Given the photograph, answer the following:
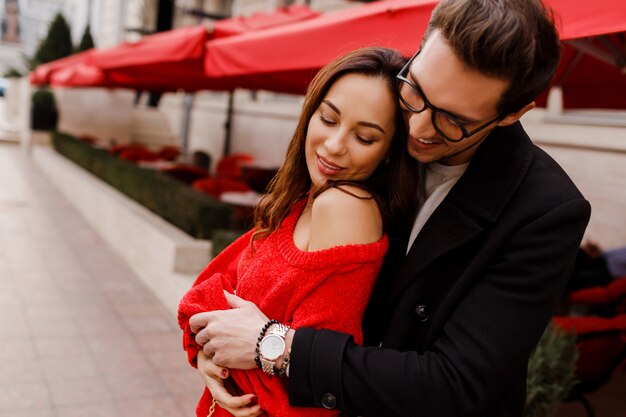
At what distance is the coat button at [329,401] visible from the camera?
1334 mm

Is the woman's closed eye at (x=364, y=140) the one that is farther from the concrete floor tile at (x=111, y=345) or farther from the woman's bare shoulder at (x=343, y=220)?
the concrete floor tile at (x=111, y=345)

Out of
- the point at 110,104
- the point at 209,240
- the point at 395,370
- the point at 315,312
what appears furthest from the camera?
the point at 110,104

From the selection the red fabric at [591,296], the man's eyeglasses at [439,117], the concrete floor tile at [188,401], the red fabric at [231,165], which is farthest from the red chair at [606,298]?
the red fabric at [231,165]

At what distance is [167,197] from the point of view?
7238 mm

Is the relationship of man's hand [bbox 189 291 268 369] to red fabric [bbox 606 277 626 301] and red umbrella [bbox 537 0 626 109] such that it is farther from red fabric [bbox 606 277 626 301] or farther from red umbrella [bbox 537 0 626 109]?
red fabric [bbox 606 277 626 301]

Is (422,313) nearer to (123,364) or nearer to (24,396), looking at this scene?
(24,396)

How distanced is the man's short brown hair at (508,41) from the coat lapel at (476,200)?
0.59 ft

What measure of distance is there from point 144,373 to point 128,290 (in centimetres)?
214

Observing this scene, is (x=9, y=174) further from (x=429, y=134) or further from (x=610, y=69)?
(x=429, y=134)

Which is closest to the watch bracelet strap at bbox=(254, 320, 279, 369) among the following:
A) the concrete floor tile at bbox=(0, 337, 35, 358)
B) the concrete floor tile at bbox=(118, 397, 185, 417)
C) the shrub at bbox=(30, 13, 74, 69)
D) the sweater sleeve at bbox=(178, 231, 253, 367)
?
the sweater sleeve at bbox=(178, 231, 253, 367)

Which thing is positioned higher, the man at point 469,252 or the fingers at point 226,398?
the man at point 469,252

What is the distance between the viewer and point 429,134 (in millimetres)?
1327

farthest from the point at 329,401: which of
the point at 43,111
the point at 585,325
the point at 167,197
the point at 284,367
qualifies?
the point at 43,111

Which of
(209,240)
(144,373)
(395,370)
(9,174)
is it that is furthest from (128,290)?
(9,174)
